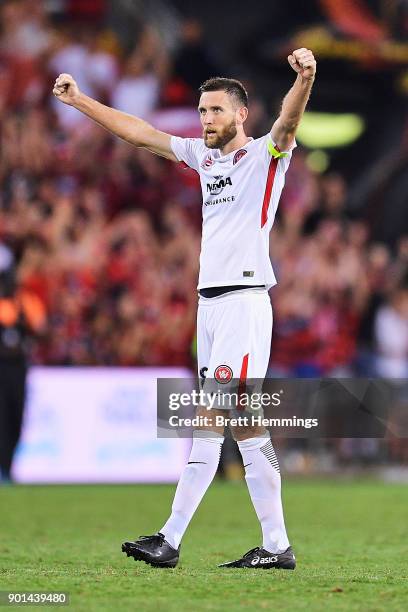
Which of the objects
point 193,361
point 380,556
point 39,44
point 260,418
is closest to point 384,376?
point 193,361

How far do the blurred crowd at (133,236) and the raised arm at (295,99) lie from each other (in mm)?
7142

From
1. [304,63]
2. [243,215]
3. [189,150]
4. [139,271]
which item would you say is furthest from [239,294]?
[139,271]

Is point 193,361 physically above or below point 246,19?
below


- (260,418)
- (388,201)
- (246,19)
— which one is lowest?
(260,418)

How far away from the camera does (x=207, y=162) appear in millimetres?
6398

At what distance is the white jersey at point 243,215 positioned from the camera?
6.14 metres

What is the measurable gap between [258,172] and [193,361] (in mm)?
8279

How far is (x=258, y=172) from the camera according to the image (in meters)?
6.18

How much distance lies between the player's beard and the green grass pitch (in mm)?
2103

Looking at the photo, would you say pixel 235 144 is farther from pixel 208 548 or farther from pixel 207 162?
pixel 208 548

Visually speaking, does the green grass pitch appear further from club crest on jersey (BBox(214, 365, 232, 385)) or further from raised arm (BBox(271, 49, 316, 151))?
raised arm (BBox(271, 49, 316, 151))


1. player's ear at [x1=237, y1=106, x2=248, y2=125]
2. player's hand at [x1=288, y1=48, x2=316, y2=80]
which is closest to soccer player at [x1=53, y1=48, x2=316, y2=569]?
player's ear at [x1=237, y1=106, x2=248, y2=125]

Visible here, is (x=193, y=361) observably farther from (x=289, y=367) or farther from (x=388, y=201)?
(x=388, y=201)

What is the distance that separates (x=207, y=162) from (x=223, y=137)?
0.70 ft
